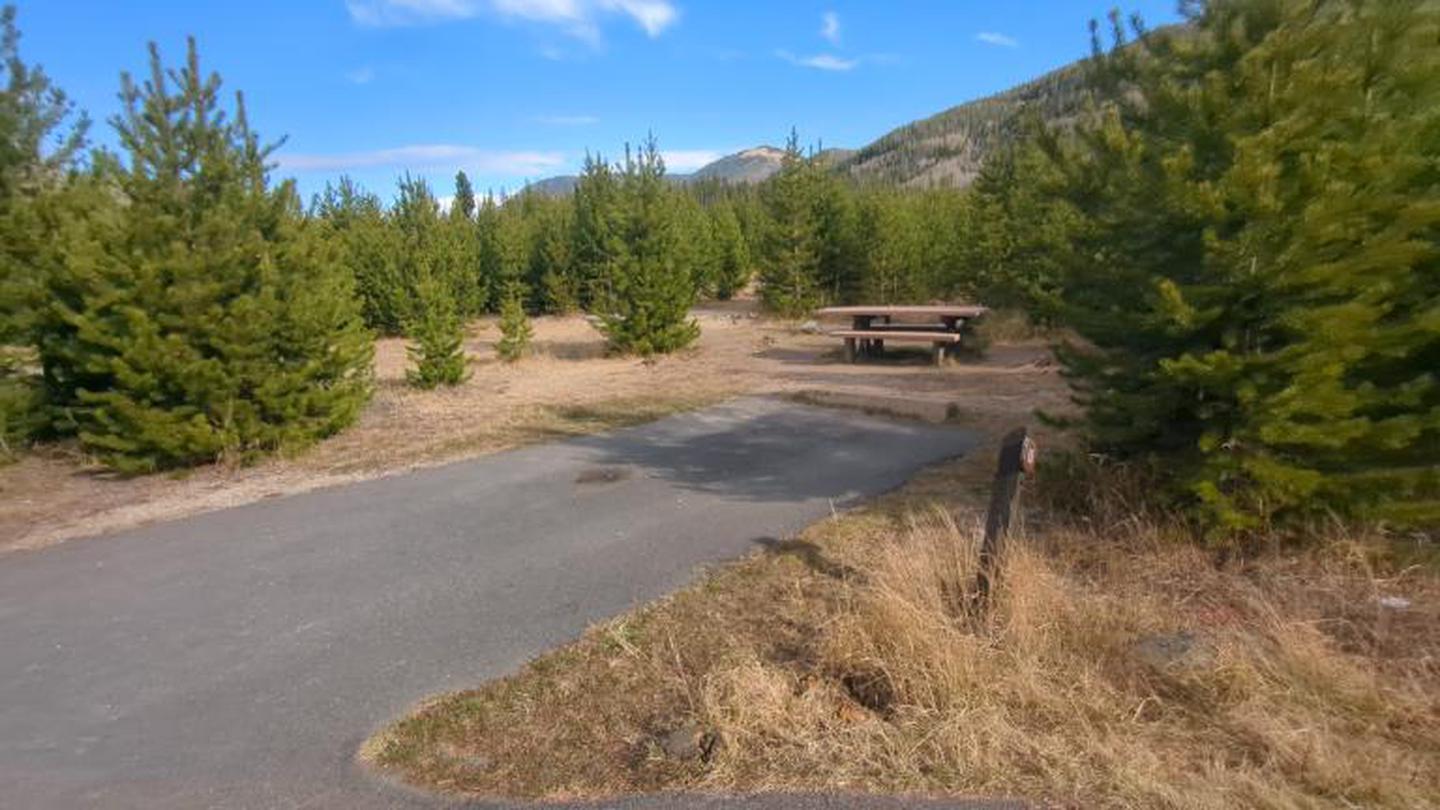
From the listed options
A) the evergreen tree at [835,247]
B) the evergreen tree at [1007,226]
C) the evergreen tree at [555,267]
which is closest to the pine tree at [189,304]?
the evergreen tree at [1007,226]

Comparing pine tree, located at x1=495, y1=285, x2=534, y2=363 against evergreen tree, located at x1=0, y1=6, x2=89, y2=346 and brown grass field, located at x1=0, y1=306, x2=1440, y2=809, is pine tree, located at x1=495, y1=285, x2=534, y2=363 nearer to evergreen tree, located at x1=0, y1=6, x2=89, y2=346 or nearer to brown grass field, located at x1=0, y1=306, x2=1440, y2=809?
evergreen tree, located at x1=0, y1=6, x2=89, y2=346

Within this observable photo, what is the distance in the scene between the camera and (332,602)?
211 inches

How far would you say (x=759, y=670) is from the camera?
3768 millimetres

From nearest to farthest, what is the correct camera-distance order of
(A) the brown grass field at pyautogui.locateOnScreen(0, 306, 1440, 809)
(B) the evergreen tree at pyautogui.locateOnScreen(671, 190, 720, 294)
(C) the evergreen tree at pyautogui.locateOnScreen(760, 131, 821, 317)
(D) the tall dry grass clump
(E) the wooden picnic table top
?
(D) the tall dry grass clump → (A) the brown grass field at pyautogui.locateOnScreen(0, 306, 1440, 809) → (E) the wooden picnic table top → (C) the evergreen tree at pyautogui.locateOnScreen(760, 131, 821, 317) → (B) the evergreen tree at pyautogui.locateOnScreen(671, 190, 720, 294)

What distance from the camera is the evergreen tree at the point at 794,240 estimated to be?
24.7m

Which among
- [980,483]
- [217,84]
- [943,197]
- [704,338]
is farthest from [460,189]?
[980,483]

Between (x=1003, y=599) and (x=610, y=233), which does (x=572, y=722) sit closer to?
(x=1003, y=599)

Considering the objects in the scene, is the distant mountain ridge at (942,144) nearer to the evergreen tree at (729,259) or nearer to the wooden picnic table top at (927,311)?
the evergreen tree at (729,259)

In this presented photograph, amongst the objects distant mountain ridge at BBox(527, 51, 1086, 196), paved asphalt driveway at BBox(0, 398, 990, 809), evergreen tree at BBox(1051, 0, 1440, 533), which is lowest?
paved asphalt driveway at BBox(0, 398, 990, 809)

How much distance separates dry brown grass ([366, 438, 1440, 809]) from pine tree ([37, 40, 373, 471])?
249 inches

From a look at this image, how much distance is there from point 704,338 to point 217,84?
13.4 m

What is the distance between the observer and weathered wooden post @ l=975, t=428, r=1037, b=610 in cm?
421

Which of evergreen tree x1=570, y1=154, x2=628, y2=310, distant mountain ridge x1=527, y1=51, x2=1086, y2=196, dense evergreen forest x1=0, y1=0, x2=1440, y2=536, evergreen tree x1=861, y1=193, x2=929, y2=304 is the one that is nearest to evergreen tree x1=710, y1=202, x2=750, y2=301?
evergreen tree x1=570, y1=154, x2=628, y2=310

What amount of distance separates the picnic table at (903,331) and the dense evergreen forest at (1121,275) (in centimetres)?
237
